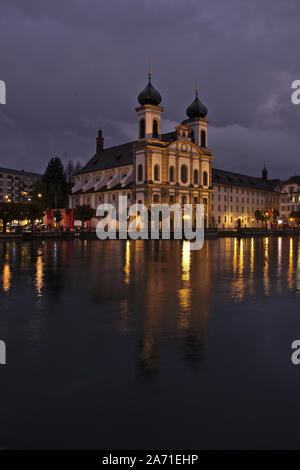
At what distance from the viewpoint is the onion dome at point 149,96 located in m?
86.6

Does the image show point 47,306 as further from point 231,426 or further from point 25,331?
point 231,426

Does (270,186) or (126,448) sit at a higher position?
(270,186)

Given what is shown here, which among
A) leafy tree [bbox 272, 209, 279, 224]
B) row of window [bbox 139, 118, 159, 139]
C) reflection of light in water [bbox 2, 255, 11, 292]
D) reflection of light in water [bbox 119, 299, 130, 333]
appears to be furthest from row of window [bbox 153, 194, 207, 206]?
reflection of light in water [bbox 119, 299, 130, 333]

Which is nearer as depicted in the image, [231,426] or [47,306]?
[231,426]

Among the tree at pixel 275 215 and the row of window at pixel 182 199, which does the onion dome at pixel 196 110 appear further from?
the tree at pixel 275 215

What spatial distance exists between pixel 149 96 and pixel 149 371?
3386 inches

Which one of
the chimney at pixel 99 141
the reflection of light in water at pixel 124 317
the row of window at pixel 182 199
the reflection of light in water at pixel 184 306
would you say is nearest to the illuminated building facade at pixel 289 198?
the row of window at pixel 182 199

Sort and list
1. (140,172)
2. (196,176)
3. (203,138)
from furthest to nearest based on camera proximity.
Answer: (203,138) → (196,176) → (140,172)

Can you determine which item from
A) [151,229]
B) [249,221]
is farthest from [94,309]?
[249,221]

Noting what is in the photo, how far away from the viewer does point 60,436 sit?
4207 mm

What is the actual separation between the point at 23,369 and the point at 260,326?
4.75m

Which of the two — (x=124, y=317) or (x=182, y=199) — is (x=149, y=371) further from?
(x=182, y=199)

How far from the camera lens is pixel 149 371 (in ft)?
19.5

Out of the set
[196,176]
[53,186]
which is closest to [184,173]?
[196,176]
